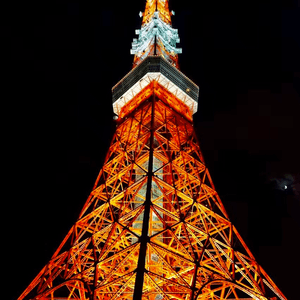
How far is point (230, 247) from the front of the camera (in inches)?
512

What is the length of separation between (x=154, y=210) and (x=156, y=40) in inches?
532

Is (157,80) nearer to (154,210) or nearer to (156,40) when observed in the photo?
(156,40)

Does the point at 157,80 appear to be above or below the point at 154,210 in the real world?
above

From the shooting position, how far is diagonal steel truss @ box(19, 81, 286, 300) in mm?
11023

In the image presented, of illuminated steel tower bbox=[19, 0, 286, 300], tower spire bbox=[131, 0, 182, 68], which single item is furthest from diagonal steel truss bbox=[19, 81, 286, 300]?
tower spire bbox=[131, 0, 182, 68]

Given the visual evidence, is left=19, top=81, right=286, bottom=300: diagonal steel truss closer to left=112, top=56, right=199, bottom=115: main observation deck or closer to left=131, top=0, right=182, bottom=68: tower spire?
left=112, top=56, right=199, bottom=115: main observation deck

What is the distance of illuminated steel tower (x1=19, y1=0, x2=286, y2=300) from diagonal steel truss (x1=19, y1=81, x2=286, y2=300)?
40 millimetres

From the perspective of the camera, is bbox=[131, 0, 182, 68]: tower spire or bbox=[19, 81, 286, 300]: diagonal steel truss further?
bbox=[131, 0, 182, 68]: tower spire

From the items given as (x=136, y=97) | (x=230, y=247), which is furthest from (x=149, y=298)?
(x=136, y=97)

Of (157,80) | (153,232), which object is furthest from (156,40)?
(153,232)

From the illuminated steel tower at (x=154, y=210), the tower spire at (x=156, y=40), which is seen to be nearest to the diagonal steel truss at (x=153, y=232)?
→ the illuminated steel tower at (x=154, y=210)

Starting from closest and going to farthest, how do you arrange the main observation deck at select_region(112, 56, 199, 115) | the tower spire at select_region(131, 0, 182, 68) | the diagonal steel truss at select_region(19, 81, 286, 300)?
1. the diagonal steel truss at select_region(19, 81, 286, 300)
2. the main observation deck at select_region(112, 56, 199, 115)
3. the tower spire at select_region(131, 0, 182, 68)

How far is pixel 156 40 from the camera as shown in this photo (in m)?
22.6

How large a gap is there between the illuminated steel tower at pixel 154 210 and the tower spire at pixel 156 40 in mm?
69
